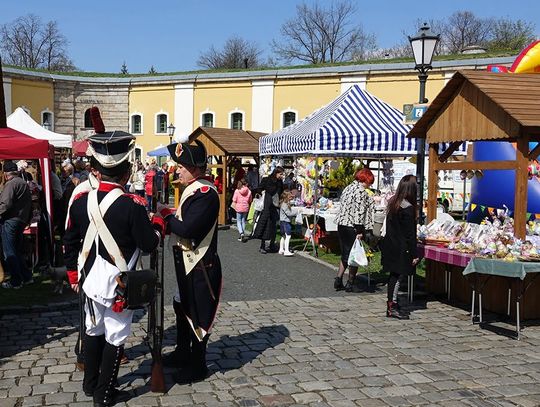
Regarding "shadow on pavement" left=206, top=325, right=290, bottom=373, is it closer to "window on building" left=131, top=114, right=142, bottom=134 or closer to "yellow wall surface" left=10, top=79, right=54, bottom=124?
"yellow wall surface" left=10, top=79, right=54, bottom=124

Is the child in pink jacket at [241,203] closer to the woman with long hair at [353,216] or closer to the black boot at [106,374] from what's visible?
the woman with long hair at [353,216]

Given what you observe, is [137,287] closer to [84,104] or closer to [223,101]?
A: [223,101]

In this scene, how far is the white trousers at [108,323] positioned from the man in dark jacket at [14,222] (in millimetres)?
4863

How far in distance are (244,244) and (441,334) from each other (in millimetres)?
7723

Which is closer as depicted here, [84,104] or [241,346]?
[241,346]

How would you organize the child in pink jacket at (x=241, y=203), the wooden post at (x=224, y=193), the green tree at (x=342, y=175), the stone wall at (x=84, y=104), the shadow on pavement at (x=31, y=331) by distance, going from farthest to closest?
the stone wall at (x=84, y=104)
the wooden post at (x=224, y=193)
the green tree at (x=342, y=175)
the child in pink jacket at (x=241, y=203)
the shadow on pavement at (x=31, y=331)

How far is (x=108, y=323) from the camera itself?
448 cm

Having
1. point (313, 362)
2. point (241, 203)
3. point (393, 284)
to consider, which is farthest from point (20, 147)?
point (241, 203)

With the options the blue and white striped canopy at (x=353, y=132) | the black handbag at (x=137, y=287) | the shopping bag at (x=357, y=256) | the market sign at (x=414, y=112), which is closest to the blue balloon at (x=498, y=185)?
the blue and white striped canopy at (x=353, y=132)

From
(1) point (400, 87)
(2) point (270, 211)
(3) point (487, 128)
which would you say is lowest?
(2) point (270, 211)

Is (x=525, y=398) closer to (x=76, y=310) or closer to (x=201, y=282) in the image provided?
(x=201, y=282)

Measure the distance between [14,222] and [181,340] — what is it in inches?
190

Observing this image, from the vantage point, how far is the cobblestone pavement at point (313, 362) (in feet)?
16.0

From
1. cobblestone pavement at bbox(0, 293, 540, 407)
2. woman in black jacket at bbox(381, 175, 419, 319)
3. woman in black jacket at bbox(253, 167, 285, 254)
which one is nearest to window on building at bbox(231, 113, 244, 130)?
woman in black jacket at bbox(253, 167, 285, 254)
